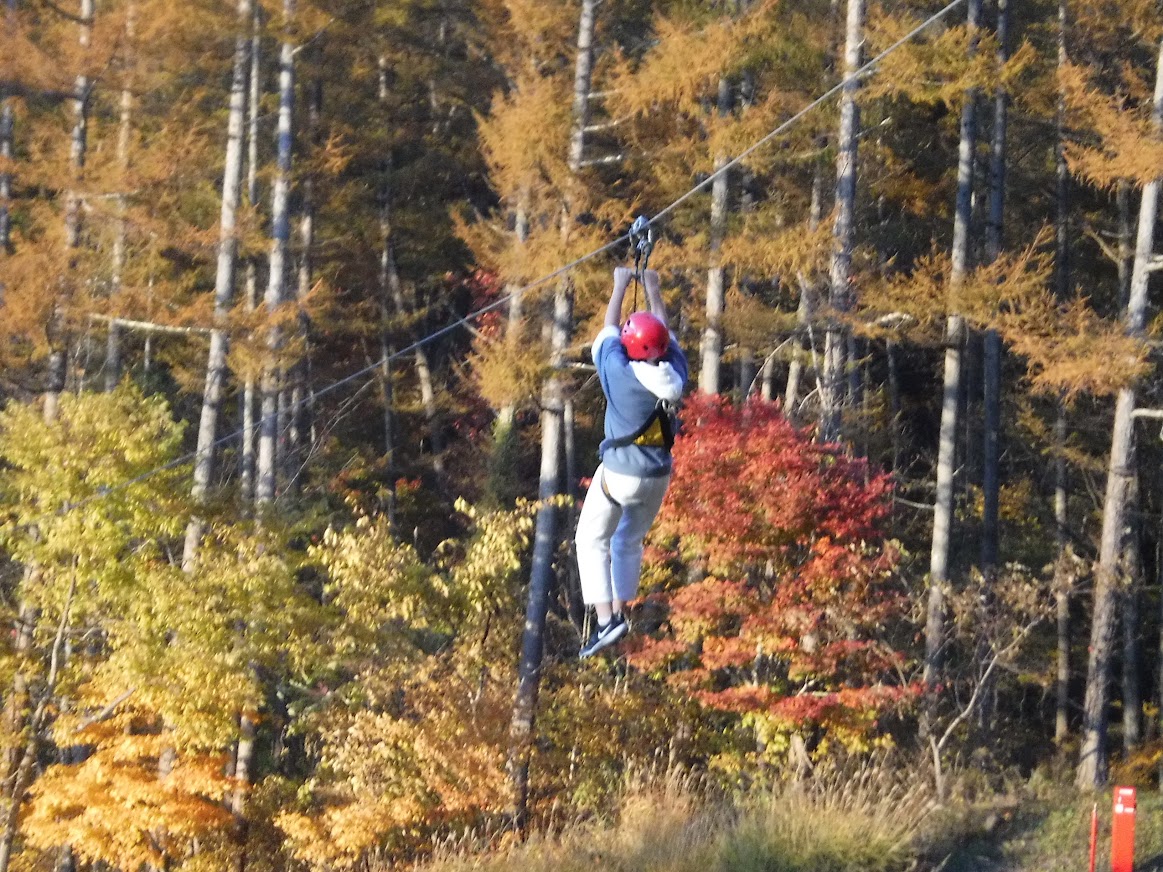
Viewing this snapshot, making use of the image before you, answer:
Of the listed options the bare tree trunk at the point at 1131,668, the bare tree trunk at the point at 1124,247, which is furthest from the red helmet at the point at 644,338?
the bare tree trunk at the point at 1131,668

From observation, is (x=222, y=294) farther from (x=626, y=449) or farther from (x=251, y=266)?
(x=626, y=449)

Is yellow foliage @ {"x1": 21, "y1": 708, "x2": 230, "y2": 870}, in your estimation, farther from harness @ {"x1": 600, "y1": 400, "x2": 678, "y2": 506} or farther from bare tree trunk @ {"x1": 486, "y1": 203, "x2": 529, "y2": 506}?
harness @ {"x1": 600, "y1": 400, "x2": 678, "y2": 506}

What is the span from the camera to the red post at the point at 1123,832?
1016 centimetres

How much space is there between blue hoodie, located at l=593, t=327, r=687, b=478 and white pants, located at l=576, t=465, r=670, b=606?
0.42ft

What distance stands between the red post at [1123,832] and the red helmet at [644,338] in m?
6.22

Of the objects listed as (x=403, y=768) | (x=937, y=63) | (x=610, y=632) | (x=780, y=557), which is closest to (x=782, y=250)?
(x=937, y=63)

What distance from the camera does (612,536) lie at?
23.2 feet

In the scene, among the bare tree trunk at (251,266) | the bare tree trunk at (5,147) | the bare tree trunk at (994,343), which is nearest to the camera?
the bare tree trunk at (251,266)

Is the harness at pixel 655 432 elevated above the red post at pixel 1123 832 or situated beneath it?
elevated above

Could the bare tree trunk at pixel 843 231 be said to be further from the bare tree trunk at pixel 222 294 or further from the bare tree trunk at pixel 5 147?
the bare tree trunk at pixel 5 147

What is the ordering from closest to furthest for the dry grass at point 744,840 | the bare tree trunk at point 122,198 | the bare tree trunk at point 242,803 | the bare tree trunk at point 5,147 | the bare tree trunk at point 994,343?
the dry grass at point 744,840 < the bare tree trunk at point 242,803 < the bare tree trunk at point 122,198 < the bare tree trunk at point 5,147 < the bare tree trunk at point 994,343

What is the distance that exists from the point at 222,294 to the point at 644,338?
12258mm

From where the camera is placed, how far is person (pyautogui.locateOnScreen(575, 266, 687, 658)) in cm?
637

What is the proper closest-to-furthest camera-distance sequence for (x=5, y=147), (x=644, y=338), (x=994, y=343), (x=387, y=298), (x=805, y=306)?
(x=644, y=338) → (x=805, y=306) → (x=5, y=147) → (x=994, y=343) → (x=387, y=298)
